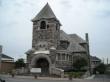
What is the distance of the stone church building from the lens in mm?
47259

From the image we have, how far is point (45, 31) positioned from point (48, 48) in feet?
12.8

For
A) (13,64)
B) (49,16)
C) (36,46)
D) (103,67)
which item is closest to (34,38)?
(36,46)

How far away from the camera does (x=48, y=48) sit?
159 ft

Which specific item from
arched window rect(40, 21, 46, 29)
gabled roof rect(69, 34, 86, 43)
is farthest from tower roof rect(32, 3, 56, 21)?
gabled roof rect(69, 34, 86, 43)

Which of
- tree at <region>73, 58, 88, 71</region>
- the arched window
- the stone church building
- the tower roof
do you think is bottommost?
tree at <region>73, 58, 88, 71</region>

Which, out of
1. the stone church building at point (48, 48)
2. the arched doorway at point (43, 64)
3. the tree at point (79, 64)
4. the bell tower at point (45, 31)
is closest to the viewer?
the stone church building at point (48, 48)

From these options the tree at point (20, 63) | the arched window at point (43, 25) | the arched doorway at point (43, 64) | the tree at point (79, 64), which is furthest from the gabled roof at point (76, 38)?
the tree at point (20, 63)

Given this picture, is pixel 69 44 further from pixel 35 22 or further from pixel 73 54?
pixel 35 22

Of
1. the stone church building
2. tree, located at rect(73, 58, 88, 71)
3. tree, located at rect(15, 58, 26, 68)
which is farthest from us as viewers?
tree, located at rect(15, 58, 26, 68)

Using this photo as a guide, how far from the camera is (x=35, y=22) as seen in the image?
51188mm

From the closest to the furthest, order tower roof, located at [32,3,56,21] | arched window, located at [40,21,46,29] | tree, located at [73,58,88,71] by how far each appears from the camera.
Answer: tree, located at [73,58,88,71]
arched window, located at [40,21,46,29]
tower roof, located at [32,3,56,21]

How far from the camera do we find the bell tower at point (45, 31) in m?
49.0

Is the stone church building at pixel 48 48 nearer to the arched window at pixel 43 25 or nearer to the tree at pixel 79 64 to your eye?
the arched window at pixel 43 25

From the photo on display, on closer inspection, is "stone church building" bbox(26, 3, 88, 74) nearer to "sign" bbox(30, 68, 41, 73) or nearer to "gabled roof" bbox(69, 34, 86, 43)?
"sign" bbox(30, 68, 41, 73)
